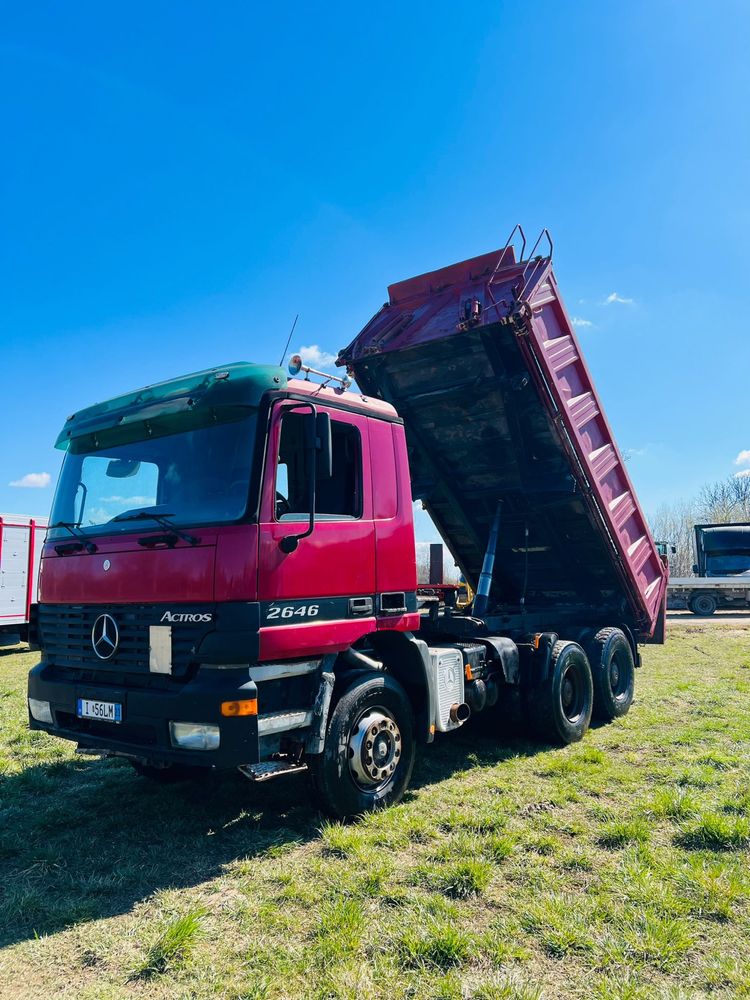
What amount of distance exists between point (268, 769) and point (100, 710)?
1.15 meters

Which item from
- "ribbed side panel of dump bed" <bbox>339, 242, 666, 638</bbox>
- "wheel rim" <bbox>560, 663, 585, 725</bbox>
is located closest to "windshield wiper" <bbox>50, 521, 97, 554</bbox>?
"ribbed side panel of dump bed" <bbox>339, 242, 666, 638</bbox>

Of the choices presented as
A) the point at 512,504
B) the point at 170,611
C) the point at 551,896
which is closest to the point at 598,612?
the point at 512,504

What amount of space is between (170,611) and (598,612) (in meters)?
5.74

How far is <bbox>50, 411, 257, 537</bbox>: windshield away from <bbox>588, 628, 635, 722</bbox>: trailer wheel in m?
4.88

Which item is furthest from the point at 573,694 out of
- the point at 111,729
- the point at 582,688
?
the point at 111,729

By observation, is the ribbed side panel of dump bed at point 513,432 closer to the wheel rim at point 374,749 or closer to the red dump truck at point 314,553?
the red dump truck at point 314,553

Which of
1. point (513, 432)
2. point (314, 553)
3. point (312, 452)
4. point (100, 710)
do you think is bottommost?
point (100, 710)

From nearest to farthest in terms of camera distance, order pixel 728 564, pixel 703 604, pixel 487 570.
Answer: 1. pixel 487 570
2. pixel 703 604
3. pixel 728 564

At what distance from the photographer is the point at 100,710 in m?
4.33

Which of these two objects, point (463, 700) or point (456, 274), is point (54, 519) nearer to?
point (463, 700)

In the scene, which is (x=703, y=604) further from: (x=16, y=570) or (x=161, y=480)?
(x=161, y=480)

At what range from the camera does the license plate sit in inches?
166

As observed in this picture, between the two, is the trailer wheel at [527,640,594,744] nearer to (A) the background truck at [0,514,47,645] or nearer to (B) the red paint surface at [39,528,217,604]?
(B) the red paint surface at [39,528,217,604]

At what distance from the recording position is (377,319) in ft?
23.3
